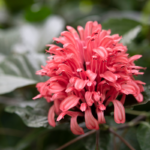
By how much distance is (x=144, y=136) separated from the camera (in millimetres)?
398

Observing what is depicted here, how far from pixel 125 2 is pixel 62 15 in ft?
1.53

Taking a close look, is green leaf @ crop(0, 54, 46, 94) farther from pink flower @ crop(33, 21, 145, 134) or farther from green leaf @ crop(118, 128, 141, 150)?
green leaf @ crop(118, 128, 141, 150)

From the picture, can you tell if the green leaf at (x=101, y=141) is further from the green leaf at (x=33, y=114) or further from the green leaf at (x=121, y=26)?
the green leaf at (x=121, y=26)

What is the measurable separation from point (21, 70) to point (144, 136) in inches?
15.4

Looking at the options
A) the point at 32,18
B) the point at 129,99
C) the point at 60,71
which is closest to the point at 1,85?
the point at 60,71

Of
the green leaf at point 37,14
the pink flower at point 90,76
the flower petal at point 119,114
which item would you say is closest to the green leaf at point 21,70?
the pink flower at point 90,76

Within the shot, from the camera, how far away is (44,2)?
4.52ft

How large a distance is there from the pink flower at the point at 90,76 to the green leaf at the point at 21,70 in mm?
124

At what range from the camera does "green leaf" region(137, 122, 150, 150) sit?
1.24ft

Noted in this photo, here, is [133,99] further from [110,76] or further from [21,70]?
[21,70]

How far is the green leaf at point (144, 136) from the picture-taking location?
0.38 metres

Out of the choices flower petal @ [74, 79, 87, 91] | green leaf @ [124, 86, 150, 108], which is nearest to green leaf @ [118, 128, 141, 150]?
green leaf @ [124, 86, 150, 108]

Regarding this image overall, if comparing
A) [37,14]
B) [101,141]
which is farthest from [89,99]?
[37,14]

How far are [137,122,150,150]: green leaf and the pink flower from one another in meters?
0.10
